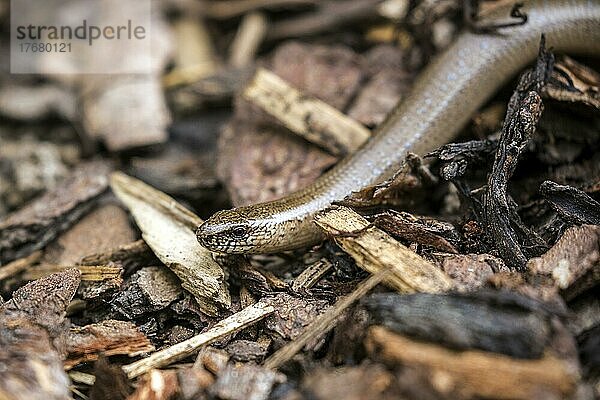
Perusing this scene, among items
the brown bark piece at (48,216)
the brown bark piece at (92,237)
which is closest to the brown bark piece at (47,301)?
the brown bark piece at (92,237)

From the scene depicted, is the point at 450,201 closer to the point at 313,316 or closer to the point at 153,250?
the point at 313,316

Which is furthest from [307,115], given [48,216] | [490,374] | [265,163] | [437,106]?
[490,374]

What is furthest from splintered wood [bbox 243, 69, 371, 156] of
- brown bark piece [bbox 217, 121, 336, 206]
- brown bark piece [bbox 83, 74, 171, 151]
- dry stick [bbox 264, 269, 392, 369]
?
dry stick [bbox 264, 269, 392, 369]

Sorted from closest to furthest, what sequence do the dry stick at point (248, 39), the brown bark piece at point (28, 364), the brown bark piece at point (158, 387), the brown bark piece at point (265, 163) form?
the brown bark piece at point (28, 364), the brown bark piece at point (158, 387), the brown bark piece at point (265, 163), the dry stick at point (248, 39)

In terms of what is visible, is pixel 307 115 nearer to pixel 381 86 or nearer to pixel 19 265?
pixel 381 86

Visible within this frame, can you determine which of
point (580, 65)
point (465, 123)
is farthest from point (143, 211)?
point (580, 65)

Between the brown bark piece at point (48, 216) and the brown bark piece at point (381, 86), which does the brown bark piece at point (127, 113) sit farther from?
the brown bark piece at point (381, 86)
